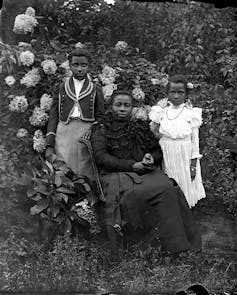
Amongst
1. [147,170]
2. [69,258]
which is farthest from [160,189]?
[69,258]

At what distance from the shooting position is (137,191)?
4344 millimetres

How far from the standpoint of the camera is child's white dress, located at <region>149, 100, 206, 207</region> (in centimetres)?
448

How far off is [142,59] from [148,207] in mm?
1551

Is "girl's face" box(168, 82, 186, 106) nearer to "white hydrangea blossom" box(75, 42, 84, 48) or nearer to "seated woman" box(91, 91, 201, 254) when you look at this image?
"seated woman" box(91, 91, 201, 254)

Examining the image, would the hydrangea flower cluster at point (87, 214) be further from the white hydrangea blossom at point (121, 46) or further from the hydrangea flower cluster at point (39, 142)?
the white hydrangea blossom at point (121, 46)

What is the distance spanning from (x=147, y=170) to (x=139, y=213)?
12.7 inches

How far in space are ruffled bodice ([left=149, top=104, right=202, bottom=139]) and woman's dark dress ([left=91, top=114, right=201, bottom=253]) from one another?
0.38ft

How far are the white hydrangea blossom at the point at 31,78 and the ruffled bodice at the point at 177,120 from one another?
103 centimetres

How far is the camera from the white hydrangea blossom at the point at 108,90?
4.77 meters

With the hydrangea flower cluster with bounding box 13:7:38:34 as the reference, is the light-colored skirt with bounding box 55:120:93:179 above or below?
below

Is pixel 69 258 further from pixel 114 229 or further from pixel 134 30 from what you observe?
pixel 134 30

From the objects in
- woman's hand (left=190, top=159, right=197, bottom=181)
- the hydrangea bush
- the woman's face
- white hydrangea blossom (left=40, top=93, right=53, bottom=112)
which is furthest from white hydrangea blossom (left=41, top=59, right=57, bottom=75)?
woman's hand (left=190, top=159, right=197, bottom=181)

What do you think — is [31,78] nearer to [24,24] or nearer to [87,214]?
[24,24]

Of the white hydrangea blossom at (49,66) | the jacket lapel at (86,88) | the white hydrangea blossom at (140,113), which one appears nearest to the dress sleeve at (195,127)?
the white hydrangea blossom at (140,113)
